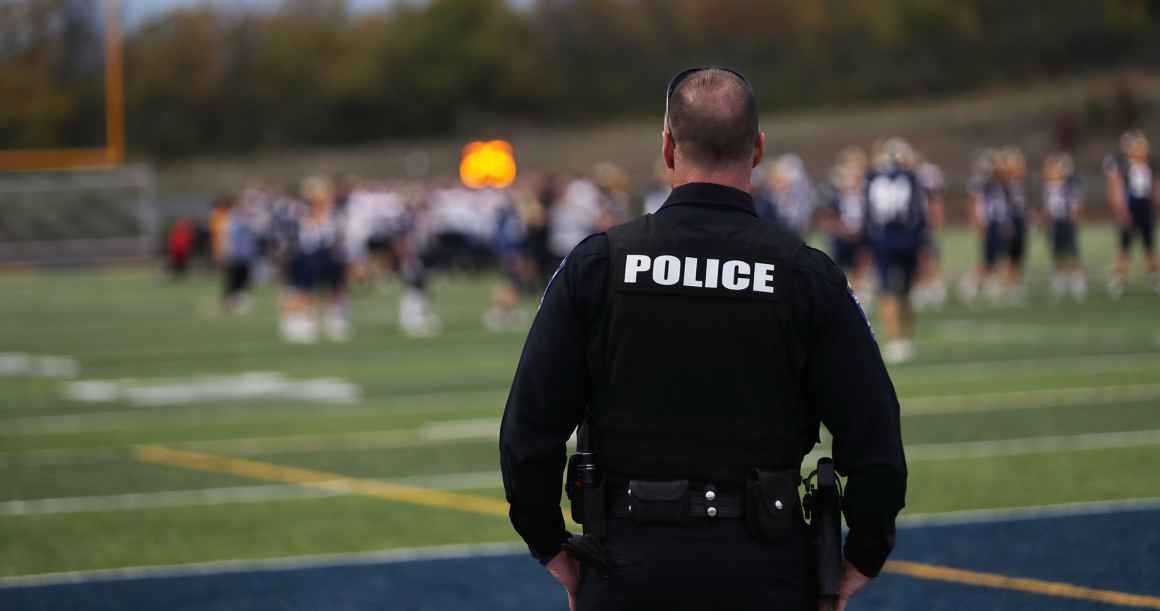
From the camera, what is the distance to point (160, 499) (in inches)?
389

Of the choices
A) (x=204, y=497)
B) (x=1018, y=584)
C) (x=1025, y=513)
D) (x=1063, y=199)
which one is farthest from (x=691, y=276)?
(x=1063, y=199)

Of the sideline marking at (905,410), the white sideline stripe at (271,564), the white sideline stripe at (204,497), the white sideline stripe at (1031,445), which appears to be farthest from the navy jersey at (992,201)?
the white sideline stripe at (271,564)

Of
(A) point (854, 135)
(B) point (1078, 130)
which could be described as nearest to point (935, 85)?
(A) point (854, 135)

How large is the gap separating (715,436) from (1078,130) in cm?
5566

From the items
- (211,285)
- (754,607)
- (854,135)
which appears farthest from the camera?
(854,135)

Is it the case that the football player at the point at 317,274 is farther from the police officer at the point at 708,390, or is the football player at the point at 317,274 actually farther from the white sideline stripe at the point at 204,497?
the police officer at the point at 708,390

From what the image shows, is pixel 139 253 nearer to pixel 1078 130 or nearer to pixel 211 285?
pixel 211 285

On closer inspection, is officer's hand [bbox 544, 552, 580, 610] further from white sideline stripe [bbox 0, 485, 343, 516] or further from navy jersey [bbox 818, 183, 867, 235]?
navy jersey [bbox 818, 183, 867, 235]

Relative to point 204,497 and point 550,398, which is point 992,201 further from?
point 550,398

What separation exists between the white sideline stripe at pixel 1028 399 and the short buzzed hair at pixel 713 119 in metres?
8.93

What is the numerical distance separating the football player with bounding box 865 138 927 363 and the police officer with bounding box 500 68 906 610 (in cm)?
1323

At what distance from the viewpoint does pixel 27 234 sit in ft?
153

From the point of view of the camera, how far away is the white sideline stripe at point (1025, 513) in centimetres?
840

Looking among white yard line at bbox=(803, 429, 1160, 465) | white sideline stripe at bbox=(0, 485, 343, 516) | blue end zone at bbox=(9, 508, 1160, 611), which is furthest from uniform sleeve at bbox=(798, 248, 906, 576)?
white yard line at bbox=(803, 429, 1160, 465)
